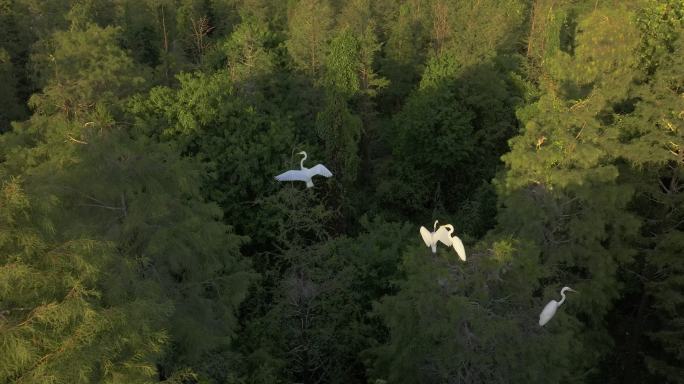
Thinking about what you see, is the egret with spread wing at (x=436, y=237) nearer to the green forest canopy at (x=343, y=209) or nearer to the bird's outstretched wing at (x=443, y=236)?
the bird's outstretched wing at (x=443, y=236)

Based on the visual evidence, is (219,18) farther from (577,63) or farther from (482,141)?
(577,63)

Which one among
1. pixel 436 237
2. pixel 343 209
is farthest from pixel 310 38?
pixel 436 237

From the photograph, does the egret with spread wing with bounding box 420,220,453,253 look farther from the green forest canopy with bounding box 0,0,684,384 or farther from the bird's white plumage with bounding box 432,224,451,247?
the green forest canopy with bounding box 0,0,684,384

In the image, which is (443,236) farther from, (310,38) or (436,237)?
(310,38)

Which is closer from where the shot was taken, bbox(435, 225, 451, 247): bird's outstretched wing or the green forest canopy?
the green forest canopy

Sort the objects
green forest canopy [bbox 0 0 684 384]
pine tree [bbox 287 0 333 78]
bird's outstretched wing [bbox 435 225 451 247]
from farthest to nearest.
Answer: pine tree [bbox 287 0 333 78] → bird's outstretched wing [bbox 435 225 451 247] → green forest canopy [bbox 0 0 684 384]

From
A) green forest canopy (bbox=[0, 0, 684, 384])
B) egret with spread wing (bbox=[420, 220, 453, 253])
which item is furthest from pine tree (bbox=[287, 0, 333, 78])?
egret with spread wing (bbox=[420, 220, 453, 253])

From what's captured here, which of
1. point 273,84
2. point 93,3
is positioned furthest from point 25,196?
point 93,3

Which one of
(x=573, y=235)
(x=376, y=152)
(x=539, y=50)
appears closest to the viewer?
(x=573, y=235)
